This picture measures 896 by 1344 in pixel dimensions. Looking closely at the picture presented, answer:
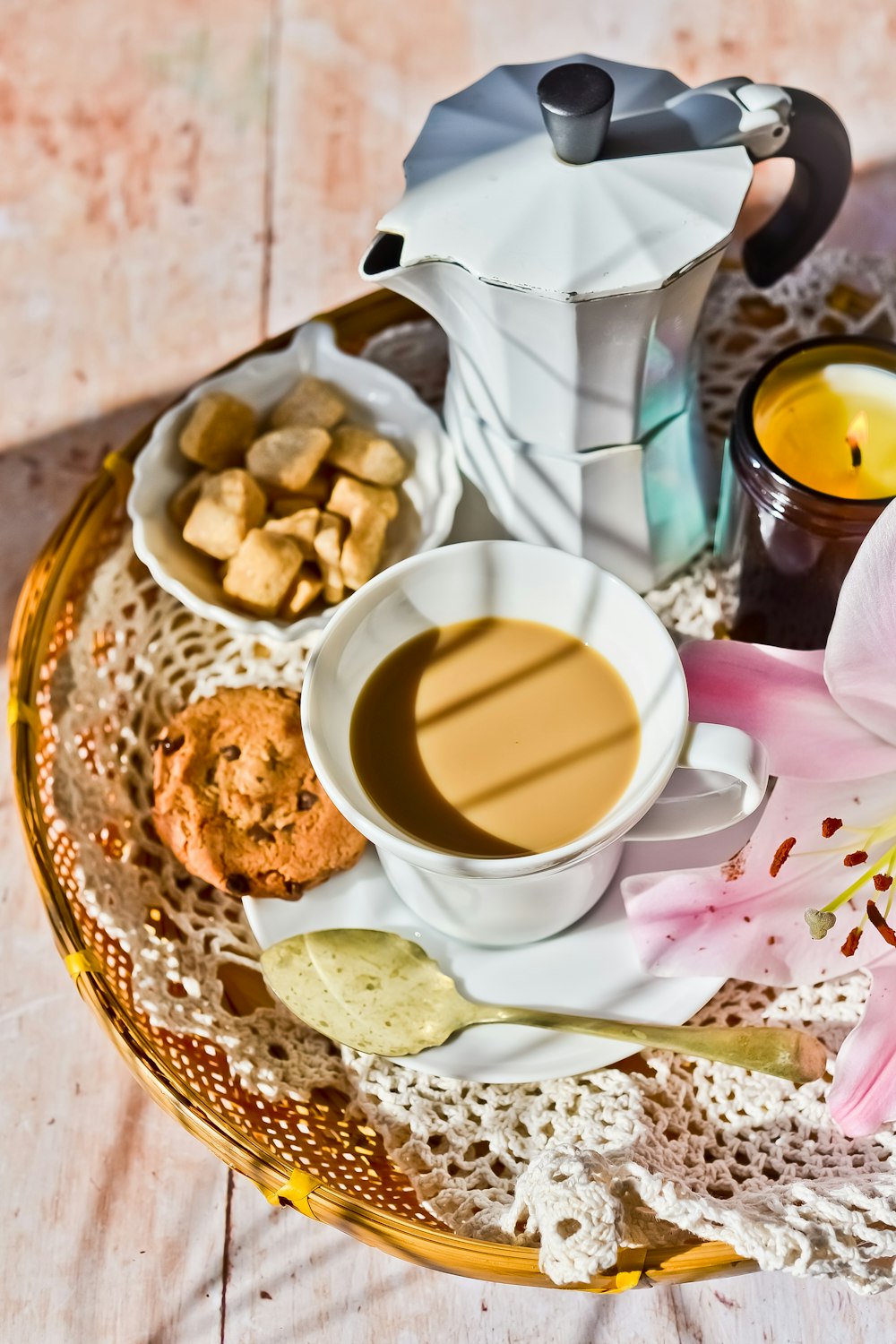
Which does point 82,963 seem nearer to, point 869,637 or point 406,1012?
point 406,1012

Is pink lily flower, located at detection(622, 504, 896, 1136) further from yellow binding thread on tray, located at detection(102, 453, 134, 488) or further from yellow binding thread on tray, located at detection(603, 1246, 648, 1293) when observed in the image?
yellow binding thread on tray, located at detection(102, 453, 134, 488)

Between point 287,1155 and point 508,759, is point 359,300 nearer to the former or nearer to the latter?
point 508,759

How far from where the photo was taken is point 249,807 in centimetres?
63

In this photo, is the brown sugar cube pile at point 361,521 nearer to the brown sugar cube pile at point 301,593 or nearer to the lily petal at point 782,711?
the brown sugar cube pile at point 301,593

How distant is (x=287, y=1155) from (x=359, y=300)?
495 mm

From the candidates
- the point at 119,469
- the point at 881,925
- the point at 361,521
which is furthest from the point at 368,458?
the point at 881,925

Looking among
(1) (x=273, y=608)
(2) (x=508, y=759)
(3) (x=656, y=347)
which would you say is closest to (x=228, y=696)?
(1) (x=273, y=608)

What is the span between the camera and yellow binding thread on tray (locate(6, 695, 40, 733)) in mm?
692

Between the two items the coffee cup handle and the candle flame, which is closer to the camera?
the coffee cup handle

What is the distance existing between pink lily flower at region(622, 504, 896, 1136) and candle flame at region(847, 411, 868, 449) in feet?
0.41

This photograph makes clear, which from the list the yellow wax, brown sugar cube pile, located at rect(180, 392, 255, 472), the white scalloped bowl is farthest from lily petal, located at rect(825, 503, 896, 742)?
brown sugar cube pile, located at rect(180, 392, 255, 472)

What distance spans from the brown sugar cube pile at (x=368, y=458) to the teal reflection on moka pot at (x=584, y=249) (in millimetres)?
44

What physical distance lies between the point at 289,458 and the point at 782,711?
0.96 feet

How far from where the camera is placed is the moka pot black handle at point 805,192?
0.64 metres
